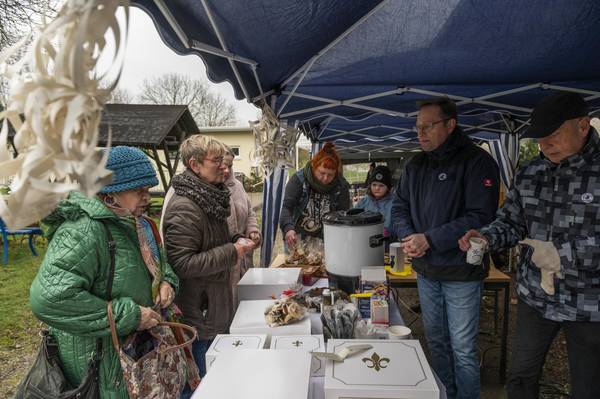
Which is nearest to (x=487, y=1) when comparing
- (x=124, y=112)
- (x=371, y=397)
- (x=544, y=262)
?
(x=544, y=262)

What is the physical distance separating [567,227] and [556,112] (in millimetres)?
481

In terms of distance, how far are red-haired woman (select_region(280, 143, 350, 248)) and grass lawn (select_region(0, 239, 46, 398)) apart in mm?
2733

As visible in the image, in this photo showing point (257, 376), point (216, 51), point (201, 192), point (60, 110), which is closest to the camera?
point (60, 110)

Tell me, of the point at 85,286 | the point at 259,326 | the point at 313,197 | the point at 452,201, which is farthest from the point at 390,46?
the point at 85,286

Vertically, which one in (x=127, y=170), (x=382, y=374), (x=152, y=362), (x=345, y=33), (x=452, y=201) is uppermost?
(x=345, y=33)

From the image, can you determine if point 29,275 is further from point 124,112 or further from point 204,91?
point 204,91

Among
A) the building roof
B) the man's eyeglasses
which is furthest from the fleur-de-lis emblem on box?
the building roof

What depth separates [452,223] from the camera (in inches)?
71.7

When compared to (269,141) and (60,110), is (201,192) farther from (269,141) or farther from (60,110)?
(60,110)

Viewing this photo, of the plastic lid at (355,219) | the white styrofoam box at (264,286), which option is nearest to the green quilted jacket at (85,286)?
the white styrofoam box at (264,286)

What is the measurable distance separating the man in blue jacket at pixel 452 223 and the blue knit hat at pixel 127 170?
1.30m

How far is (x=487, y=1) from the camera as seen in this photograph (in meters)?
1.57

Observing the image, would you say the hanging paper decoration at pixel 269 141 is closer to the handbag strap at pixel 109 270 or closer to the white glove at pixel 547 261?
the handbag strap at pixel 109 270

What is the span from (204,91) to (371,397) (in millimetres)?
29151
